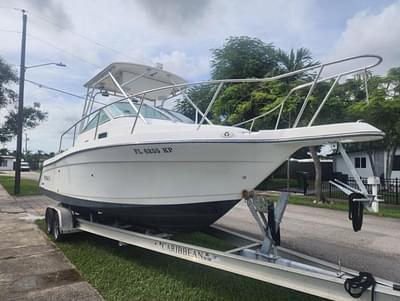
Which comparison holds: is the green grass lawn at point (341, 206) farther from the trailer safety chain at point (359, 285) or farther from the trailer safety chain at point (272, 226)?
the trailer safety chain at point (359, 285)

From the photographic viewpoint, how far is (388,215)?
9727 mm

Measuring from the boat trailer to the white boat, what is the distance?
0.30 meters

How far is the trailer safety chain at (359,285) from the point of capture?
2548 mm

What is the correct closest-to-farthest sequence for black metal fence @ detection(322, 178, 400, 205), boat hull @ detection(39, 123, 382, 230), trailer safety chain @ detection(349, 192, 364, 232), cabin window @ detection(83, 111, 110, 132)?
trailer safety chain @ detection(349, 192, 364, 232)
boat hull @ detection(39, 123, 382, 230)
cabin window @ detection(83, 111, 110, 132)
black metal fence @ detection(322, 178, 400, 205)

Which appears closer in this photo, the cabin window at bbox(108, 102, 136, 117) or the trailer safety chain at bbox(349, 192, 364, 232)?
the trailer safety chain at bbox(349, 192, 364, 232)

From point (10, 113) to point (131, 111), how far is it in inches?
552

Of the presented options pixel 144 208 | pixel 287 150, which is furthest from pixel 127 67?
pixel 287 150

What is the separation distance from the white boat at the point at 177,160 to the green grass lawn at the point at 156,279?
0.60 m

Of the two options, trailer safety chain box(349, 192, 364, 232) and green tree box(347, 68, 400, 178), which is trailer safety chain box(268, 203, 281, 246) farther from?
green tree box(347, 68, 400, 178)

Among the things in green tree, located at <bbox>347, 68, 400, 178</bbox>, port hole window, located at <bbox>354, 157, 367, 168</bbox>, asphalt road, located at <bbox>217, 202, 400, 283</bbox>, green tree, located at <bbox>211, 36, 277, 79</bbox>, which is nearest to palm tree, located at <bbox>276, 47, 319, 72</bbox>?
green tree, located at <bbox>211, 36, 277, 79</bbox>

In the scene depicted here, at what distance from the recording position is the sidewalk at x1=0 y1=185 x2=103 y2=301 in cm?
377

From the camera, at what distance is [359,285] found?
2.57 meters

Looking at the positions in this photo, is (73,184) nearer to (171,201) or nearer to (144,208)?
(144,208)

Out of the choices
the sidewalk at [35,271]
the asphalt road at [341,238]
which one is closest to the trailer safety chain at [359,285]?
the asphalt road at [341,238]
